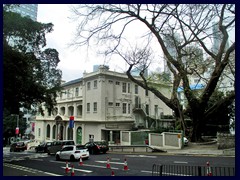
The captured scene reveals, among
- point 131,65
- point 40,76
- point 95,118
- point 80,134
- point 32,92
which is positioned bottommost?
point 80,134

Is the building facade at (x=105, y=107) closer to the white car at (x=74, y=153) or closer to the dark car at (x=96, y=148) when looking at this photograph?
the dark car at (x=96, y=148)

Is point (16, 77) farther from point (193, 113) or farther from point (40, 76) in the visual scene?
point (193, 113)

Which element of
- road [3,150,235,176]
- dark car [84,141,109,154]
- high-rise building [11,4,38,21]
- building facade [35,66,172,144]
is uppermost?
high-rise building [11,4,38,21]

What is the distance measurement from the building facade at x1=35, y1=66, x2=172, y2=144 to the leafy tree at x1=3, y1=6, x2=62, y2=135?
830 cm

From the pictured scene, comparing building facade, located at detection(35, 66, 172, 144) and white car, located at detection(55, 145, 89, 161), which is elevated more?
building facade, located at detection(35, 66, 172, 144)

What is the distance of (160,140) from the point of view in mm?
24172

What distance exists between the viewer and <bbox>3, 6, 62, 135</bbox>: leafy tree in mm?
14750

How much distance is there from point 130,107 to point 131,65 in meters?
13.6

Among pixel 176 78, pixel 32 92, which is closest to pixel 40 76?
pixel 32 92

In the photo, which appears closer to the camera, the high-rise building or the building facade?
the high-rise building

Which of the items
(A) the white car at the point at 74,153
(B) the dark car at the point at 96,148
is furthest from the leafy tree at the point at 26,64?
(B) the dark car at the point at 96,148

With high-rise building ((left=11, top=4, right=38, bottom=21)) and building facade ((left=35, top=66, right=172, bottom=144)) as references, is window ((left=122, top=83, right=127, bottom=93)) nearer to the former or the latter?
building facade ((left=35, top=66, right=172, bottom=144))

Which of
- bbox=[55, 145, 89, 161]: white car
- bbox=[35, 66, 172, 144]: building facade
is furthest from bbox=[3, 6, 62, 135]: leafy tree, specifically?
bbox=[35, 66, 172, 144]: building facade
